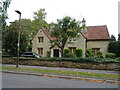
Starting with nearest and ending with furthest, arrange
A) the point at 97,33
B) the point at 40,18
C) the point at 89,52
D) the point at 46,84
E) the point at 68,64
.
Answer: the point at 46,84, the point at 68,64, the point at 89,52, the point at 97,33, the point at 40,18

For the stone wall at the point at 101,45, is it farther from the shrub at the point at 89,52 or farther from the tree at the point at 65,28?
the tree at the point at 65,28

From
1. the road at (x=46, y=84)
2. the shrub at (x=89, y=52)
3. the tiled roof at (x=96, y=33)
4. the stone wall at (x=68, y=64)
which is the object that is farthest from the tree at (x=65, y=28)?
the road at (x=46, y=84)

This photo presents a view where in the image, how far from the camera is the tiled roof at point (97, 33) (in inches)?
1198

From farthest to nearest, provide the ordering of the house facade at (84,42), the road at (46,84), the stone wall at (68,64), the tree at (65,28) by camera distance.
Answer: the house facade at (84,42) → the tree at (65,28) → the stone wall at (68,64) → the road at (46,84)

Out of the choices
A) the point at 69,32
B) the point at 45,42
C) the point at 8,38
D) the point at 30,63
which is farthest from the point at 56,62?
the point at 45,42

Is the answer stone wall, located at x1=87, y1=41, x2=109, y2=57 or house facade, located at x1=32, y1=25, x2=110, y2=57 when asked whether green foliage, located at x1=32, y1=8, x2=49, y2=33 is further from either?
stone wall, located at x1=87, y1=41, x2=109, y2=57

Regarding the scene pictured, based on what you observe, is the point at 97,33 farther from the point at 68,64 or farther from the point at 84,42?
the point at 68,64

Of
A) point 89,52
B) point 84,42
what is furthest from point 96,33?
point 89,52

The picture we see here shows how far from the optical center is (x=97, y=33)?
1256 inches

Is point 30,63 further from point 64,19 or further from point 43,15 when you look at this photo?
point 43,15

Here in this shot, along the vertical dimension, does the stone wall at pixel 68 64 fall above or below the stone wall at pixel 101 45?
below

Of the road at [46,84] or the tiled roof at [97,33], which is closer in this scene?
the road at [46,84]

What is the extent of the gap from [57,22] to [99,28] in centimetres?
1432

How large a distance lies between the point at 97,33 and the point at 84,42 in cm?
439
